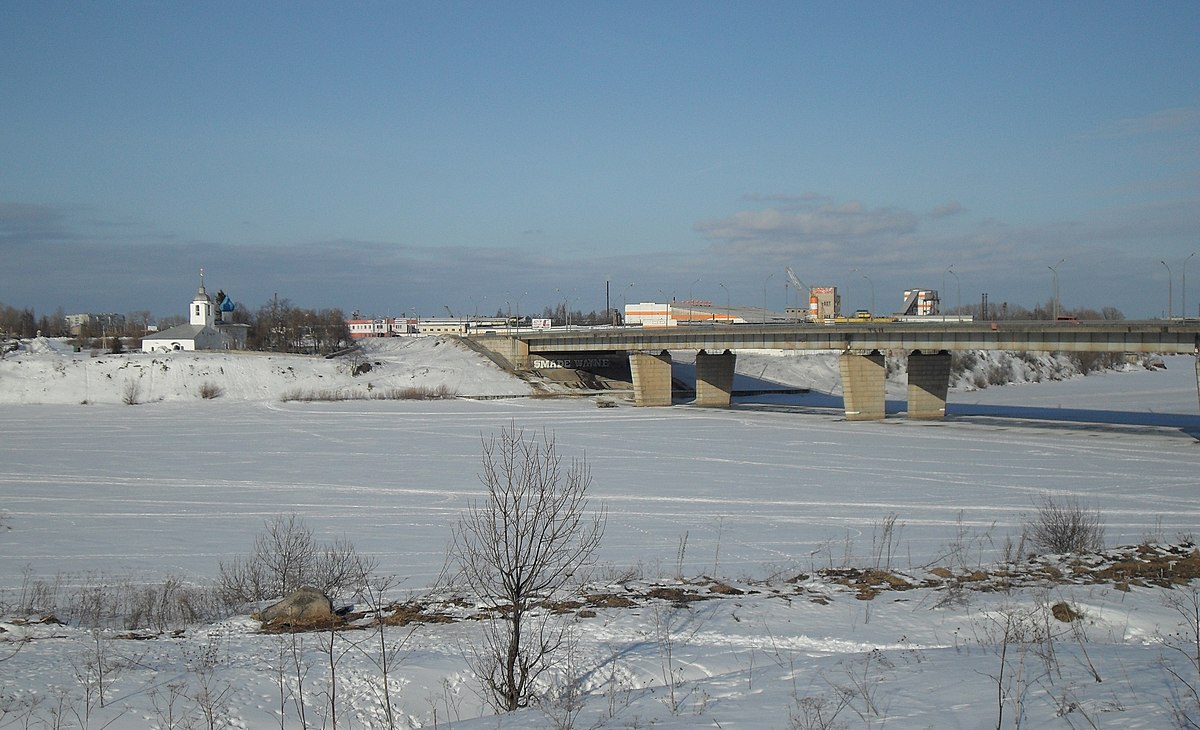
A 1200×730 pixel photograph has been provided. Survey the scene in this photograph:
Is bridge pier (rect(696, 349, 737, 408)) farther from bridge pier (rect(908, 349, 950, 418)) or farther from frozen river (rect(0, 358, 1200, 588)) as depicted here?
bridge pier (rect(908, 349, 950, 418))

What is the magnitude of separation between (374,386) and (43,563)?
69940mm

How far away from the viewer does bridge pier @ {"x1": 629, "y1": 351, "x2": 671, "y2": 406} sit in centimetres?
8262

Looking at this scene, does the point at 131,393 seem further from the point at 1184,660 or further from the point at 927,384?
the point at 1184,660

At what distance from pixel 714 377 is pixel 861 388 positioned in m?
16.9

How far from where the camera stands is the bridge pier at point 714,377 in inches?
3223

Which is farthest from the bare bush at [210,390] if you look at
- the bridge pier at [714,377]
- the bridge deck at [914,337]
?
the bridge pier at [714,377]

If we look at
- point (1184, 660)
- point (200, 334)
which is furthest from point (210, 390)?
point (1184, 660)

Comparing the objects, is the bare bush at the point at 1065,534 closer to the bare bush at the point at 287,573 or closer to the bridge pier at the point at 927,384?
the bare bush at the point at 287,573

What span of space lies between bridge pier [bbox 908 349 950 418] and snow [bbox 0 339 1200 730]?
3.47 meters

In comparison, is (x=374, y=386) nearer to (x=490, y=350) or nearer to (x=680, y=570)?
(x=490, y=350)

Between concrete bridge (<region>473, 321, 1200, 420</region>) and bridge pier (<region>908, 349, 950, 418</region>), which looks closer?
concrete bridge (<region>473, 321, 1200, 420</region>)

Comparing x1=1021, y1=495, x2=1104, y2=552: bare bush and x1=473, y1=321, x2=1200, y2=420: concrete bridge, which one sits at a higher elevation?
x1=473, y1=321, x2=1200, y2=420: concrete bridge

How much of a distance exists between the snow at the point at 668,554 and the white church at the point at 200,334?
4150 centimetres

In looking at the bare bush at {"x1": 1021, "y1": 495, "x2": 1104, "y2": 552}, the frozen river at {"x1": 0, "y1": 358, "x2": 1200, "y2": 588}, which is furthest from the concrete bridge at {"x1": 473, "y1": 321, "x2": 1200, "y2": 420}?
the bare bush at {"x1": 1021, "y1": 495, "x2": 1104, "y2": 552}
